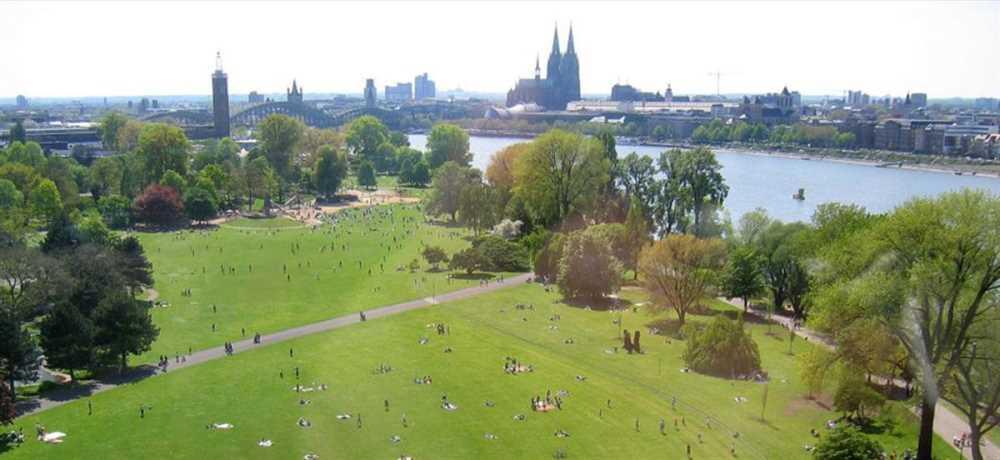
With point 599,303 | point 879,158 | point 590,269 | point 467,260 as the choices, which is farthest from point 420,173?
point 879,158

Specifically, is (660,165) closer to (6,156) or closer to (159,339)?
(159,339)

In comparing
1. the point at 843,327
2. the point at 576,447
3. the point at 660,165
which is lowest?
the point at 576,447

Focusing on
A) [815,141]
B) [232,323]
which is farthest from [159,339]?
[815,141]

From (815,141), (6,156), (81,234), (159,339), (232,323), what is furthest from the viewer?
(815,141)

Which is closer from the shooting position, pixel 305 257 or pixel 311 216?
pixel 305 257

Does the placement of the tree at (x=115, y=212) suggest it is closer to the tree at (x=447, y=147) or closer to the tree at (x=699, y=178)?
the tree at (x=447, y=147)

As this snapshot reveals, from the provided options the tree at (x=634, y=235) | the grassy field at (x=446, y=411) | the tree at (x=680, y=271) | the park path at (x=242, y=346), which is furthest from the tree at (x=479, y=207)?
the grassy field at (x=446, y=411)
